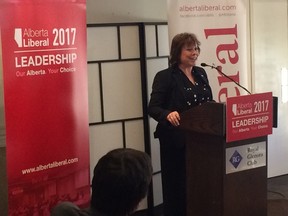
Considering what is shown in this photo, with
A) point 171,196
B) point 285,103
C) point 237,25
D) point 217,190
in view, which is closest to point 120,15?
point 237,25

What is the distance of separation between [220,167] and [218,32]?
5.02 feet

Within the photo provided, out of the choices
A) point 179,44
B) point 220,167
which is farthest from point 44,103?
point 220,167

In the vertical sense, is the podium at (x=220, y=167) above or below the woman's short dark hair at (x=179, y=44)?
below

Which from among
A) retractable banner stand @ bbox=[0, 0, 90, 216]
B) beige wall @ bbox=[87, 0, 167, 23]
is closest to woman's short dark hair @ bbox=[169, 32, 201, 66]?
retractable banner stand @ bbox=[0, 0, 90, 216]

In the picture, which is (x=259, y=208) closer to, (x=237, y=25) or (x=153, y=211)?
(x=153, y=211)

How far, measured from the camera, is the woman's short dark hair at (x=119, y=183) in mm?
1521

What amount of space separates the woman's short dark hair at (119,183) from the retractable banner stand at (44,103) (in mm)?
1467

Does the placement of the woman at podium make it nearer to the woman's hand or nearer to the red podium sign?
the woman's hand

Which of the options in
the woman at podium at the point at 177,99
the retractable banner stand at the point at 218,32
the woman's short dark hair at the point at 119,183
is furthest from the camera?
the retractable banner stand at the point at 218,32

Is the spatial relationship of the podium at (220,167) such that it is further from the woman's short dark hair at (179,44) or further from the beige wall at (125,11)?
the beige wall at (125,11)

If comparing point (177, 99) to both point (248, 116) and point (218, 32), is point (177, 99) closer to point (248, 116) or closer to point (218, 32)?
point (248, 116)

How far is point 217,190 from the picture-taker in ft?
9.77

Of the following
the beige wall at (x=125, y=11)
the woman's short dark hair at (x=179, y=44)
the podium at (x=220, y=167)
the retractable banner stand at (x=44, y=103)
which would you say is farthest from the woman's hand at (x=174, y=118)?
the beige wall at (x=125, y=11)

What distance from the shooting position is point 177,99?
334 cm
